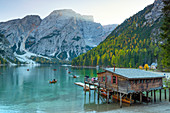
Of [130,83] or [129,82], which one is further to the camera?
[130,83]

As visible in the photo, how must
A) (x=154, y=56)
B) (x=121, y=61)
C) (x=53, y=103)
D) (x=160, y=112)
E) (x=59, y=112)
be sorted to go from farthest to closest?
1. (x=121, y=61)
2. (x=154, y=56)
3. (x=53, y=103)
4. (x=59, y=112)
5. (x=160, y=112)

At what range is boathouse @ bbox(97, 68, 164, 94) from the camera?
35.4 m

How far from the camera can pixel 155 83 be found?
131 feet

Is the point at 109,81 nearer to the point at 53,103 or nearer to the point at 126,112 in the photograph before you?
the point at 126,112

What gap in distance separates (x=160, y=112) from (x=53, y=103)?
81.2 ft

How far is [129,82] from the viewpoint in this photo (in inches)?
1393

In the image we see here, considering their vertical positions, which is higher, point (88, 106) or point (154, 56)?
point (154, 56)

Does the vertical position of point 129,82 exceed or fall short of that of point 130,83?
it exceeds it

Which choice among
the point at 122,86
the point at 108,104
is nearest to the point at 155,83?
the point at 122,86

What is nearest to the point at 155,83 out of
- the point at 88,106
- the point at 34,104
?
the point at 88,106

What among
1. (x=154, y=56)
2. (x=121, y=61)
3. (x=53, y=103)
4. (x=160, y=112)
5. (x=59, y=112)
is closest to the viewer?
(x=160, y=112)

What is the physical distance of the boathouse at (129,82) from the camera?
35.4 metres

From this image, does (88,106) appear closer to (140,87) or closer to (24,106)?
(140,87)

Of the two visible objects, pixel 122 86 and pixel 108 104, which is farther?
pixel 108 104
